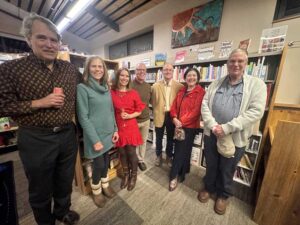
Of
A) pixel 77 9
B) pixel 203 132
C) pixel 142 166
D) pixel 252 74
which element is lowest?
pixel 142 166

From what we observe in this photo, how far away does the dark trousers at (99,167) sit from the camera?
1.38 metres

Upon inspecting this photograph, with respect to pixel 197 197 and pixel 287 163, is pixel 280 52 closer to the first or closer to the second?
pixel 287 163

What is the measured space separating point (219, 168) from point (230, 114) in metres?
0.63

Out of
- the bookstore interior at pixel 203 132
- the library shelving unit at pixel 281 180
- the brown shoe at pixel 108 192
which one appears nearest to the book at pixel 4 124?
the bookstore interior at pixel 203 132

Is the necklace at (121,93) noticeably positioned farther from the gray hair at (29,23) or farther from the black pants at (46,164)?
the gray hair at (29,23)

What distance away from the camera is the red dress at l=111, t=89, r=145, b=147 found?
59.9 inches

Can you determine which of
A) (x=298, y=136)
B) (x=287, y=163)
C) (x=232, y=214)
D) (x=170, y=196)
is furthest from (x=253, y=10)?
(x=170, y=196)

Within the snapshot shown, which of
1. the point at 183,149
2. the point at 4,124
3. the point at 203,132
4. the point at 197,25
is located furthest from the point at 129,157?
the point at 4,124

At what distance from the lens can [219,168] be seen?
1.46 metres

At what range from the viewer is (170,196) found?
1657 mm

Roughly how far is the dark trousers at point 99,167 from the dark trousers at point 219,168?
1.15 meters

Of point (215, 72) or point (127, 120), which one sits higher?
point (215, 72)

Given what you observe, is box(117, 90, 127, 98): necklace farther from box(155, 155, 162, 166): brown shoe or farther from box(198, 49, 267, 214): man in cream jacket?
box(155, 155, 162, 166): brown shoe

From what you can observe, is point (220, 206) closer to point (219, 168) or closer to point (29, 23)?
point (219, 168)
